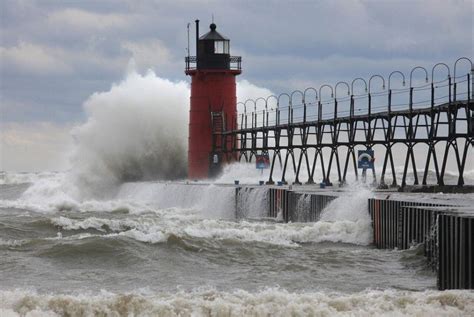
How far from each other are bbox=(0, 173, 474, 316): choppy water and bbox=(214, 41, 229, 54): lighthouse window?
93.5ft

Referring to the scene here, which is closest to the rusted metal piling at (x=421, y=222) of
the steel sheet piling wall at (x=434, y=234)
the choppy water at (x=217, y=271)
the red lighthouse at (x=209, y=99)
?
the steel sheet piling wall at (x=434, y=234)

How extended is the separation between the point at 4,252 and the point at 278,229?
7.33m

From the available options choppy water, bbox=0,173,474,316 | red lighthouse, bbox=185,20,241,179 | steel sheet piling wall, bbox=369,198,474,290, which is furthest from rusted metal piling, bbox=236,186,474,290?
red lighthouse, bbox=185,20,241,179

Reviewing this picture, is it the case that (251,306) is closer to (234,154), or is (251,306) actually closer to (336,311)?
(336,311)

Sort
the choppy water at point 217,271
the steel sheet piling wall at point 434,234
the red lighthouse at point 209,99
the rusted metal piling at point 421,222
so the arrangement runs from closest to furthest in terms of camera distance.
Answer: the choppy water at point 217,271, the steel sheet piling wall at point 434,234, the rusted metal piling at point 421,222, the red lighthouse at point 209,99

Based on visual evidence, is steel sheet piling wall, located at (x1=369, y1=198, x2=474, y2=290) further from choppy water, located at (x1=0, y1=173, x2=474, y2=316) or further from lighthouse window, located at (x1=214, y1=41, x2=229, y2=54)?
lighthouse window, located at (x1=214, y1=41, x2=229, y2=54)

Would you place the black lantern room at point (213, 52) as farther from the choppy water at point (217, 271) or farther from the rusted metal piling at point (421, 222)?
the choppy water at point (217, 271)

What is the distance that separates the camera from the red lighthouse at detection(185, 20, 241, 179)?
58125 mm

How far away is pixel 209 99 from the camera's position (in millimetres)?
58156

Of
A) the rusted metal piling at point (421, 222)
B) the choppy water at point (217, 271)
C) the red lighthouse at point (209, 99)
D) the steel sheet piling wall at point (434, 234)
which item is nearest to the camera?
the choppy water at point (217, 271)

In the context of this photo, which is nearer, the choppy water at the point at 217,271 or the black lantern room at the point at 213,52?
the choppy water at the point at 217,271

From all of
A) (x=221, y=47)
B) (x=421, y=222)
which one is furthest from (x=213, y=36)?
(x=421, y=222)

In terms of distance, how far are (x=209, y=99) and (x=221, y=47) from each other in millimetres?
3044

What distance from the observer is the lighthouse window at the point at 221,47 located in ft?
192
